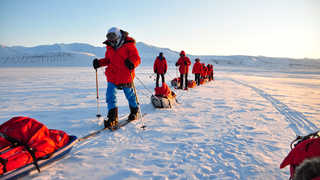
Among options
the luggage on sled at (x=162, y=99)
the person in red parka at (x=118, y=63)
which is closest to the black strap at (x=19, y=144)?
the person in red parka at (x=118, y=63)

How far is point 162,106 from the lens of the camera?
226 inches

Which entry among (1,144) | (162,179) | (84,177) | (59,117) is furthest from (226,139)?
(59,117)

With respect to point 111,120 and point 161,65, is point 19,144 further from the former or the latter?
point 161,65

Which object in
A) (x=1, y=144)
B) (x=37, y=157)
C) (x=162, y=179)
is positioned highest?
(x=1, y=144)

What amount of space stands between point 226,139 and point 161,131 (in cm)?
132

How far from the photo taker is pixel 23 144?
210 cm

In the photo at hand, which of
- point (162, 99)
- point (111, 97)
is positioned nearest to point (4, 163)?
point (111, 97)

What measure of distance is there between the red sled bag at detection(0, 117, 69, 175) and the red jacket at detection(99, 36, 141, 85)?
70.7 inches

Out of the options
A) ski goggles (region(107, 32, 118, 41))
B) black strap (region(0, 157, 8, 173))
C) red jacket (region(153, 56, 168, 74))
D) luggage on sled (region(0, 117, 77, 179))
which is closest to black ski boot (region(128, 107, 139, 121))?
ski goggles (region(107, 32, 118, 41))

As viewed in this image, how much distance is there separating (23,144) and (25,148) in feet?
0.19

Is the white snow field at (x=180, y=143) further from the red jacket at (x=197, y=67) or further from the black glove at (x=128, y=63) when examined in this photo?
the red jacket at (x=197, y=67)

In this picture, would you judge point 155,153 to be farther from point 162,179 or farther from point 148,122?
point 148,122

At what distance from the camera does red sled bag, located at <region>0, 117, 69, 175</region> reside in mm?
1926

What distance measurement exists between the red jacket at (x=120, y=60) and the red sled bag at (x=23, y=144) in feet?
5.89
